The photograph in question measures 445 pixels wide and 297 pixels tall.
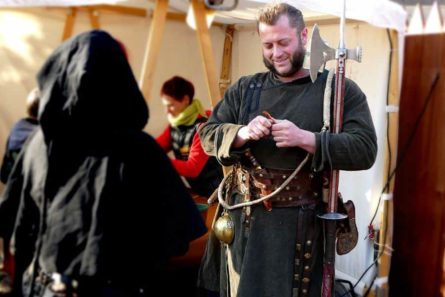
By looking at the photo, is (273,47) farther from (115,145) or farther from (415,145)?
(415,145)

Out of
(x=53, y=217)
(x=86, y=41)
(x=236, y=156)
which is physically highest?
(x=86, y=41)

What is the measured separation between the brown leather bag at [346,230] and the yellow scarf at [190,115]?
128 centimetres

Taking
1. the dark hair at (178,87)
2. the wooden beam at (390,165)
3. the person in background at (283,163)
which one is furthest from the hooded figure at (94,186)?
the wooden beam at (390,165)

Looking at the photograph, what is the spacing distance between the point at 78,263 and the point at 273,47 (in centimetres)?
104

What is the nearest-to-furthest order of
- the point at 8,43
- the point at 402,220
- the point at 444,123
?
the point at 8,43, the point at 444,123, the point at 402,220

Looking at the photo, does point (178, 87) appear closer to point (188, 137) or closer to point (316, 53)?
point (188, 137)

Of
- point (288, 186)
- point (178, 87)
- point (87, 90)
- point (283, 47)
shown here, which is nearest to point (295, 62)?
point (283, 47)

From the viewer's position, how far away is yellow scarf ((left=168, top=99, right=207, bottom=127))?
307 cm

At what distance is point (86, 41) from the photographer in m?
1.41

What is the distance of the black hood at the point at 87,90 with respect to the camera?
139 centimetres

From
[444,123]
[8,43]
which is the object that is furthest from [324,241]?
[8,43]

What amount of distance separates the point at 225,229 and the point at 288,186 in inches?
12.7

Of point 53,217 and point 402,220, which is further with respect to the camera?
point 402,220

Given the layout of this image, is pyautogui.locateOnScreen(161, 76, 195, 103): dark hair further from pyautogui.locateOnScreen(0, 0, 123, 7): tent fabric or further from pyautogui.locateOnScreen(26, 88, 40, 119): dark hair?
pyautogui.locateOnScreen(26, 88, 40, 119): dark hair
